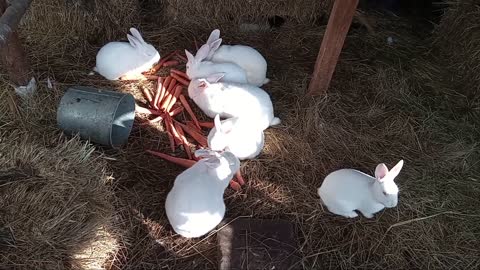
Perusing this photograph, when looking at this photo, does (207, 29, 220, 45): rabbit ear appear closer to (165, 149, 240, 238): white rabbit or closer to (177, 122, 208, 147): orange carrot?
(177, 122, 208, 147): orange carrot

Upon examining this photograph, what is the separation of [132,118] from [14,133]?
0.76 meters

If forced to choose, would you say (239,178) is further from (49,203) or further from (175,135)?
(49,203)

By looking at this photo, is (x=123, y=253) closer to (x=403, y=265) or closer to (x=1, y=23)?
(x=1, y=23)

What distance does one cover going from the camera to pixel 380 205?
3.05 metres

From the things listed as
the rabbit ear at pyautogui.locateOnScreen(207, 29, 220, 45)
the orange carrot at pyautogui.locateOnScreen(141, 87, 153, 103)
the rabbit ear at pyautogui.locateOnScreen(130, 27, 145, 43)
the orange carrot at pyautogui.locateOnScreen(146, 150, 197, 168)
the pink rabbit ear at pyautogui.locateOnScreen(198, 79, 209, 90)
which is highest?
the rabbit ear at pyautogui.locateOnScreen(207, 29, 220, 45)

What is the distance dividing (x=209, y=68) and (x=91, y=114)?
918 millimetres

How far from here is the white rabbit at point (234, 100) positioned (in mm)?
3424

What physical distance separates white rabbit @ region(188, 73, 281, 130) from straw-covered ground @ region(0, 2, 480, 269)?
233 millimetres

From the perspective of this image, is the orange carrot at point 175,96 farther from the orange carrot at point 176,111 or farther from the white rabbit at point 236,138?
the white rabbit at point 236,138

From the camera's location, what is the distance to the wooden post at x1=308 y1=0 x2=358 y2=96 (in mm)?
3359


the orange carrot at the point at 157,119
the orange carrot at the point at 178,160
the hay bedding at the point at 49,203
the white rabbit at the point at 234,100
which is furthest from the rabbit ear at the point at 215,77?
the hay bedding at the point at 49,203

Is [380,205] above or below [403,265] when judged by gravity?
above

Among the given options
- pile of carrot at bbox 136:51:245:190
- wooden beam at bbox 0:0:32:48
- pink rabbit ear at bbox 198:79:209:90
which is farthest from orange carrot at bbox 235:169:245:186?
wooden beam at bbox 0:0:32:48

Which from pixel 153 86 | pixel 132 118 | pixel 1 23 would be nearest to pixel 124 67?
pixel 153 86
